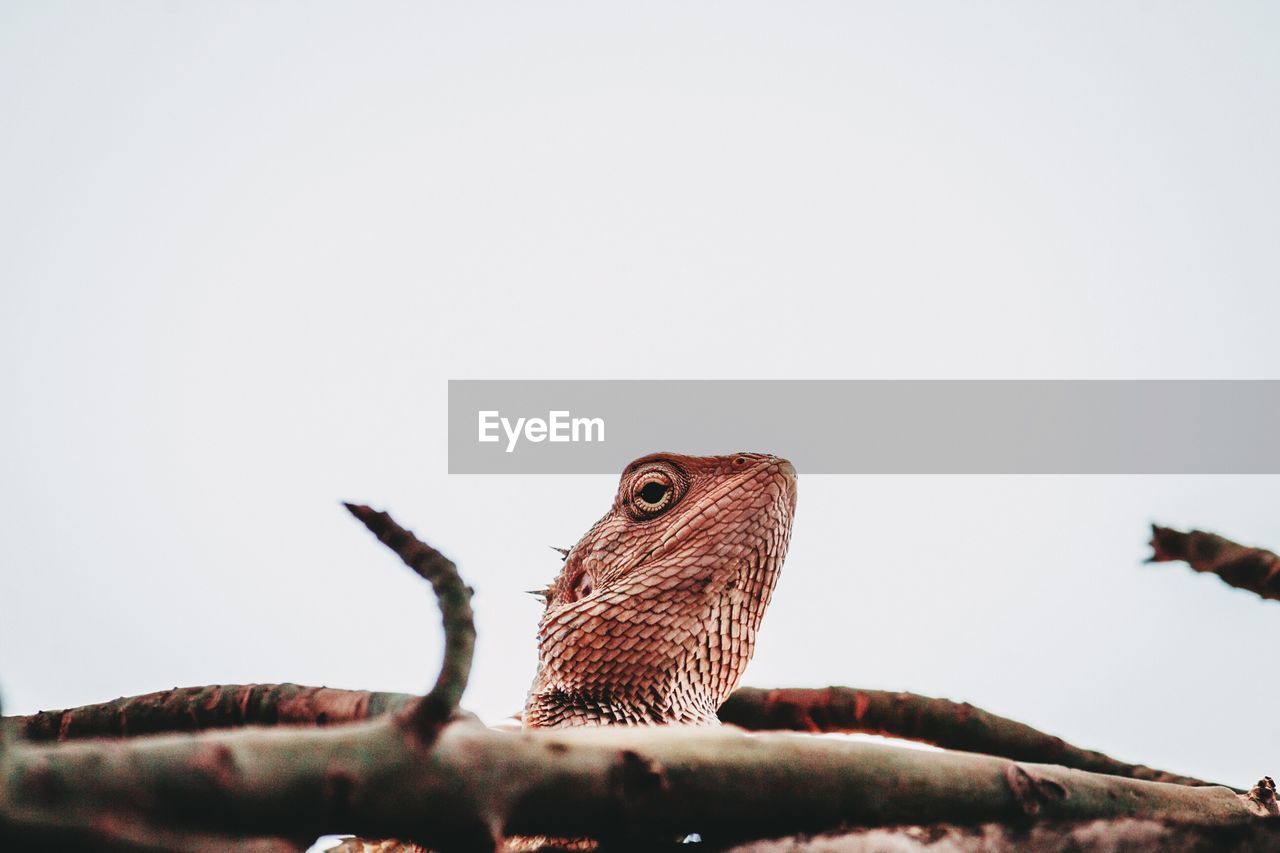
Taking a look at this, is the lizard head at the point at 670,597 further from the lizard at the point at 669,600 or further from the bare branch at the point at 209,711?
the bare branch at the point at 209,711

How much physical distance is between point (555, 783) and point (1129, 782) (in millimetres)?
1619

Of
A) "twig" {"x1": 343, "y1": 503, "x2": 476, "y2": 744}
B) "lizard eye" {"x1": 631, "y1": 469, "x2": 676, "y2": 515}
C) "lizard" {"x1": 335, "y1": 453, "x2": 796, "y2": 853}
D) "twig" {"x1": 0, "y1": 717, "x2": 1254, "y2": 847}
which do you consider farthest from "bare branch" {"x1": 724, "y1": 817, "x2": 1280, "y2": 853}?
"lizard eye" {"x1": 631, "y1": 469, "x2": 676, "y2": 515}

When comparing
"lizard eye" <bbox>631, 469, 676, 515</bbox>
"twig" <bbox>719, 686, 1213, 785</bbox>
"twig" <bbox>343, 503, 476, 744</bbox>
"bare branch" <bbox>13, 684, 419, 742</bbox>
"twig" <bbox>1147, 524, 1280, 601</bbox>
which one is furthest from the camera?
"lizard eye" <bbox>631, 469, 676, 515</bbox>

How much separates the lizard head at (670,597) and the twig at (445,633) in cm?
274

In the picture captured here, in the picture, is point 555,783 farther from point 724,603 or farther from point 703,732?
point 724,603

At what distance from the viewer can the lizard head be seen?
479cm

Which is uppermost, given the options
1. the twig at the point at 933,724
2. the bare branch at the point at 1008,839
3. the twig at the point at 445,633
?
the twig at the point at 445,633

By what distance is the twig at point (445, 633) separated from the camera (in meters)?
1.97

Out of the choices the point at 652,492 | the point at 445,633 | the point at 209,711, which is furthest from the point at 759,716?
the point at 445,633

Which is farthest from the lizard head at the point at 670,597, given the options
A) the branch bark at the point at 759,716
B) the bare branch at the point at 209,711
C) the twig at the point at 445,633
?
the twig at the point at 445,633

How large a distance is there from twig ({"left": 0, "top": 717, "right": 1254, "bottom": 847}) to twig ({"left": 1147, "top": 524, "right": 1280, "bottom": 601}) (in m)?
0.76

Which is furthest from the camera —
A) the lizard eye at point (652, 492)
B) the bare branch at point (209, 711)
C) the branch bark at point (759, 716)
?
the lizard eye at point (652, 492)

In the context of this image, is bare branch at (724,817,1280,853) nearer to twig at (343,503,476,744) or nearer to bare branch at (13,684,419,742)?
twig at (343,503,476,744)

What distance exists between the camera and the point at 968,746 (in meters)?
4.21
